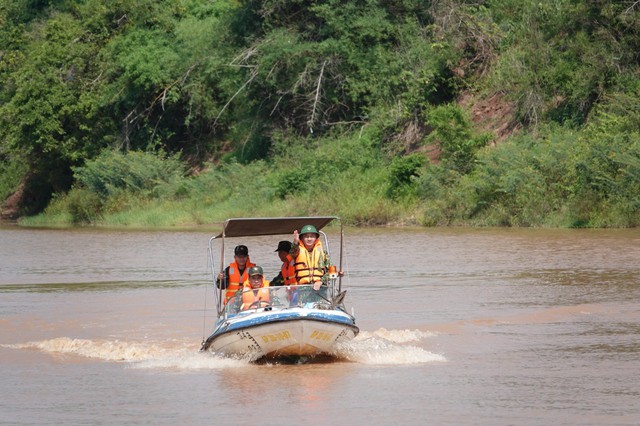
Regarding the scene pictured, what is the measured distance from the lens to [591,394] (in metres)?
11.5

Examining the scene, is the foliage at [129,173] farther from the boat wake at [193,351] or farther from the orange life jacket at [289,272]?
the orange life jacket at [289,272]

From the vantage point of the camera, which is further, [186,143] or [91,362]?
[186,143]

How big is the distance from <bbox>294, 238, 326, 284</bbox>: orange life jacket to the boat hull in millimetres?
707

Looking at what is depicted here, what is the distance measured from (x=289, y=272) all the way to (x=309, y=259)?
296 mm

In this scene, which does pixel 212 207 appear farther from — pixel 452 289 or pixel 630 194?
pixel 452 289

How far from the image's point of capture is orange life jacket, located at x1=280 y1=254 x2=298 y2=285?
1360cm

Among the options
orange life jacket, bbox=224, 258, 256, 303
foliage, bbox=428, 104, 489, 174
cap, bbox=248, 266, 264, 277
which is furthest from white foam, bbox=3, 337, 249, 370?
foliage, bbox=428, 104, 489, 174

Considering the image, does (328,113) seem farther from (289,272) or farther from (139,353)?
(289,272)

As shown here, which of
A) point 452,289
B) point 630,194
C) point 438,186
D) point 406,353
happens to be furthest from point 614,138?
point 406,353

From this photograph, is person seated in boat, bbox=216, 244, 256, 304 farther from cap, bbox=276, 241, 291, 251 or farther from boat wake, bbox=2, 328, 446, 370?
boat wake, bbox=2, 328, 446, 370

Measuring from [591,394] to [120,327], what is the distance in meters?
7.79

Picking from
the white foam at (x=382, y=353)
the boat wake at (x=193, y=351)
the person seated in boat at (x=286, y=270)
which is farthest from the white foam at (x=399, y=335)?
the person seated in boat at (x=286, y=270)

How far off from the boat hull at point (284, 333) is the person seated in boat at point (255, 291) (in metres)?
0.26

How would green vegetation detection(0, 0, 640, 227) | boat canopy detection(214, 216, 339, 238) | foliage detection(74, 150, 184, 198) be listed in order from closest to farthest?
boat canopy detection(214, 216, 339, 238)
green vegetation detection(0, 0, 640, 227)
foliage detection(74, 150, 184, 198)
